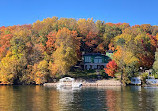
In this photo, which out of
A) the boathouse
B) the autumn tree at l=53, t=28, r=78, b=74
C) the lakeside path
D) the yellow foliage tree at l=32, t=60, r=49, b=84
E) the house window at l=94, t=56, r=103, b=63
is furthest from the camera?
the house window at l=94, t=56, r=103, b=63

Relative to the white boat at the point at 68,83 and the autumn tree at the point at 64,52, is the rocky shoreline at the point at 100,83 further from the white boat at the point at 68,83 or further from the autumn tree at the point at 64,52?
the autumn tree at the point at 64,52

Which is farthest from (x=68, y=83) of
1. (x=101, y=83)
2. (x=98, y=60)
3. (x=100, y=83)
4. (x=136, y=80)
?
(x=98, y=60)

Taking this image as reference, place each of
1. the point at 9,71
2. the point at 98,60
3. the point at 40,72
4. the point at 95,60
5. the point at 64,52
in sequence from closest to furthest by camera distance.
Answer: the point at 40,72 < the point at 9,71 < the point at 64,52 < the point at 98,60 < the point at 95,60

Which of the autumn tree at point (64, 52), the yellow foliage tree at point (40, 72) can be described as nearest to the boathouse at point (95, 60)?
the autumn tree at point (64, 52)

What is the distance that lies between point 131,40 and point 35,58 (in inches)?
1214

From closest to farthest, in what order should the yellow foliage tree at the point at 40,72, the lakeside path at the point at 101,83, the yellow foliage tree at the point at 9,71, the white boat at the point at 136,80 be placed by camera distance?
the lakeside path at the point at 101,83 → the white boat at the point at 136,80 → the yellow foliage tree at the point at 40,72 → the yellow foliage tree at the point at 9,71

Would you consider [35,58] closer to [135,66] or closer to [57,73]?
[57,73]

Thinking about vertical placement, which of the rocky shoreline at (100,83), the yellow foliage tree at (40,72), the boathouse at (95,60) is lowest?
the rocky shoreline at (100,83)

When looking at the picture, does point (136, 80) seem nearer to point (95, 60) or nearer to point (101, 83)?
point (101, 83)

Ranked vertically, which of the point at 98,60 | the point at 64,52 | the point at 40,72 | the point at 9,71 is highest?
the point at 64,52

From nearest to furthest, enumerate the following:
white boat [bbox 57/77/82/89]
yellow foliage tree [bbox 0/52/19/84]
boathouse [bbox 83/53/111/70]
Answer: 1. white boat [bbox 57/77/82/89]
2. yellow foliage tree [bbox 0/52/19/84]
3. boathouse [bbox 83/53/111/70]

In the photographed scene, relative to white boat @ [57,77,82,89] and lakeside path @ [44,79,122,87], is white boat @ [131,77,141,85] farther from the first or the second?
white boat @ [57,77,82,89]

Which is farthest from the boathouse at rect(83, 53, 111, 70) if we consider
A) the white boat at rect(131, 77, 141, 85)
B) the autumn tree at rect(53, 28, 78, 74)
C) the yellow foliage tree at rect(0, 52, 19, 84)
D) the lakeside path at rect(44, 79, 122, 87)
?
the yellow foliage tree at rect(0, 52, 19, 84)

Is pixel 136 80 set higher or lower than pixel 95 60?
lower
